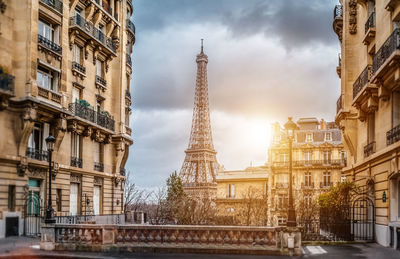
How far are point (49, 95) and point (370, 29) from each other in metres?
17.7

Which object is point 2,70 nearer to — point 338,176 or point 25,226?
point 25,226

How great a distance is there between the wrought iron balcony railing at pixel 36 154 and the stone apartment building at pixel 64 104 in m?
0.06

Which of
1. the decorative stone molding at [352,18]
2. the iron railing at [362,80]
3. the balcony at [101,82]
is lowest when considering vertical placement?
the iron railing at [362,80]

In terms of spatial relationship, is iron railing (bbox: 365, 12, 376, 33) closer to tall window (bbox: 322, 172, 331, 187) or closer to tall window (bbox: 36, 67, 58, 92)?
tall window (bbox: 36, 67, 58, 92)

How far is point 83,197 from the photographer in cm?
3394

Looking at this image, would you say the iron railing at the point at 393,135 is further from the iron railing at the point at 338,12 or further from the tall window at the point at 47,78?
the tall window at the point at 47,78

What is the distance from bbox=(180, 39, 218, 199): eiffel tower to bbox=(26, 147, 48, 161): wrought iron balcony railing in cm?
7100

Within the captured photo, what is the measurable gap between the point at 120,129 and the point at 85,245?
20606 mm

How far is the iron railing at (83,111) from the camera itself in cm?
3213

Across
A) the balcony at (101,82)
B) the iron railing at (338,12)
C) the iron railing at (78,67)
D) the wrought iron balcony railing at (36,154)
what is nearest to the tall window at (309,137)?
the iron railing at (338,12)

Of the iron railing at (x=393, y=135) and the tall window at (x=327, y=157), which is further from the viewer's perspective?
the tall window at (x=327, y=157)

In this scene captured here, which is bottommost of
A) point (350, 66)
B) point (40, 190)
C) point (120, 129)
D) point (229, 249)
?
point (229, 249)

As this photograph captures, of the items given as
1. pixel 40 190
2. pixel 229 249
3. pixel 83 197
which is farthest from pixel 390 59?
pixel 83 197

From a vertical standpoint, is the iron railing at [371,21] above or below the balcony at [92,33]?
below
